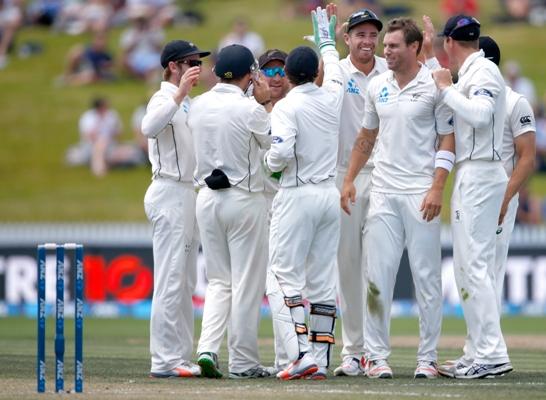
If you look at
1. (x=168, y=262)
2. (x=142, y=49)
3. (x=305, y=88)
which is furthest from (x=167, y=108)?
(x=142, y=49)

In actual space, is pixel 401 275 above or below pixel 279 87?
below

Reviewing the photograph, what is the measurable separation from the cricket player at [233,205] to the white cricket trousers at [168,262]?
8.7 inches

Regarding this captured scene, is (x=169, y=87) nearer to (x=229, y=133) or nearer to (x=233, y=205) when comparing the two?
(x=229, y=133)

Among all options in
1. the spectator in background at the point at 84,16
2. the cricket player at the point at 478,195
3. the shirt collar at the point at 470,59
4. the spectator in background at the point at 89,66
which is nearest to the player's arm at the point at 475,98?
the cricket player at the point at 478,195

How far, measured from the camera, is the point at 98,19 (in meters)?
34.5

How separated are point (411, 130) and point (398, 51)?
0.63 metres

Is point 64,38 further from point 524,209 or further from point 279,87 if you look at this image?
point 279,87

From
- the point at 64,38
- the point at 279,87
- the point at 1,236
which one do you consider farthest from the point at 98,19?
the point at 279,87

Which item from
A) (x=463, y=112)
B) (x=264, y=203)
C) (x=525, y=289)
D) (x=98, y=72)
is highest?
(x=98, y=72)

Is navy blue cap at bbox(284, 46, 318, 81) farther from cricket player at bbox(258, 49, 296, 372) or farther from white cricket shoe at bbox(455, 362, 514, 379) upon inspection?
white cricket shoe at bbox(455, 362, 514, 379)

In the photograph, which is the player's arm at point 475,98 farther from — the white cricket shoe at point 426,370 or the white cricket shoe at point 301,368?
the white cricket shoe at point 301,368

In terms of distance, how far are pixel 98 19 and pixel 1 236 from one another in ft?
45.8

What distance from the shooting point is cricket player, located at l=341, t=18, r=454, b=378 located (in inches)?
416

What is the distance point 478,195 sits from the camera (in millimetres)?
10398
